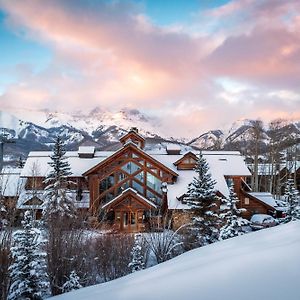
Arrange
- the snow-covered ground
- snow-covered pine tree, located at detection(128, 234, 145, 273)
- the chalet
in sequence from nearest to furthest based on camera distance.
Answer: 1. the snow-covered ground
2. snow-covered pine tree, located at detection(128, 234, 145, 273)
3. the chalet

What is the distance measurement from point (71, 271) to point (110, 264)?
2.61 meters

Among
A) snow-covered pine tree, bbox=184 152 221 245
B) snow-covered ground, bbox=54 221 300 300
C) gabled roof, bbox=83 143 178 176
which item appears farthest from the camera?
gabled roof, bbox=83 143 178 176

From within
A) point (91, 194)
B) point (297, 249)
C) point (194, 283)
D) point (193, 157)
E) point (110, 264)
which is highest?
point (193, 157)

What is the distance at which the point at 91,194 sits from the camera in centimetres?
2989

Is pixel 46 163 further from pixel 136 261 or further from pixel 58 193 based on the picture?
pixel 136 261

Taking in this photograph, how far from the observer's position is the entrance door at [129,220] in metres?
28.5

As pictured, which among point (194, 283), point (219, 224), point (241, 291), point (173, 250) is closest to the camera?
point (241, 291)

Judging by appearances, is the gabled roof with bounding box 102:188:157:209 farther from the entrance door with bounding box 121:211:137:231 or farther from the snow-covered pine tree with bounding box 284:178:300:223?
the snow-covered pine tree with bounding box 284:178:300:223

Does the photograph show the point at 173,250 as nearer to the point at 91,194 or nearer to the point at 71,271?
the point at 71,271

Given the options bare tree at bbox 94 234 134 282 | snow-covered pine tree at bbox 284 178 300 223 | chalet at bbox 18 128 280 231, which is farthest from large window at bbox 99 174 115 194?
snow-covered pine tree at bbox 284 178 300 223

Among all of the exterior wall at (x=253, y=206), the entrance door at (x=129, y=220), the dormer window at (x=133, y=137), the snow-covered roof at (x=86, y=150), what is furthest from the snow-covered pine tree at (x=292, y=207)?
the snow-covered roof at (x=86, y=150)

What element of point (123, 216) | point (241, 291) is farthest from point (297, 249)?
point (123, 216)

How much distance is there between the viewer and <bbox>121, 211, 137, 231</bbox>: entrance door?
2847 cm

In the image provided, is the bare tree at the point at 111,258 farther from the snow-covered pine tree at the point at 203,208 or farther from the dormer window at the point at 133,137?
the dormer window at the point at 133,137
